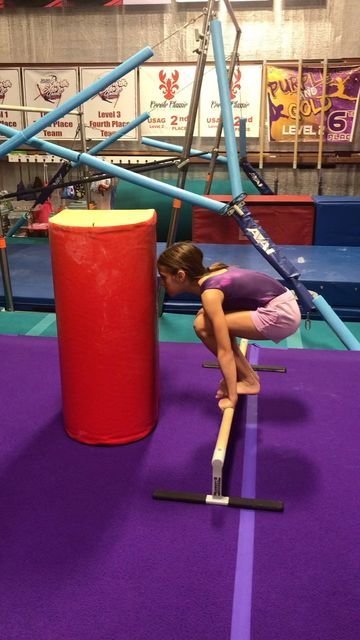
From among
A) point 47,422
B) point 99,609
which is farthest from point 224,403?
point 99,609

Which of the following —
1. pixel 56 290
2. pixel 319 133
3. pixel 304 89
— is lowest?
pixel 56 290

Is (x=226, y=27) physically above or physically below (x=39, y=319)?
above

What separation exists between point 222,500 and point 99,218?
40.3 inches

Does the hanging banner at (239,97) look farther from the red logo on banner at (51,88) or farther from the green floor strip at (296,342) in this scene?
the green floor strip at (296,342)

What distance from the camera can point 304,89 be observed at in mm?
6137

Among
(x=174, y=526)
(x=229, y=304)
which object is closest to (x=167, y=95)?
(x=229, y=304)

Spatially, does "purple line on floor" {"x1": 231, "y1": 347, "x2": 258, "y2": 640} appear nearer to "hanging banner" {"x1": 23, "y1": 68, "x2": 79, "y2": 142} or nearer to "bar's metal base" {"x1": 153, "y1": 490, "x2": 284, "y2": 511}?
"bar's metal base" {"x1": 153, "y1": 490, "x2": 284, "y2": 511}

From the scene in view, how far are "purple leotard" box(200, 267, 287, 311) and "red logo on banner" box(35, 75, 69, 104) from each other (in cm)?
550

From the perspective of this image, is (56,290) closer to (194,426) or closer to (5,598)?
(194,426)

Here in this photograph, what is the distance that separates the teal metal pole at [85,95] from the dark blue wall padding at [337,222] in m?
2.61

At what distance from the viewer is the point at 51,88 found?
6.67 meters

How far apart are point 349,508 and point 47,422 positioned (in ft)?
3.79

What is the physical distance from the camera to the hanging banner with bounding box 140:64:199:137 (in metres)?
6.37

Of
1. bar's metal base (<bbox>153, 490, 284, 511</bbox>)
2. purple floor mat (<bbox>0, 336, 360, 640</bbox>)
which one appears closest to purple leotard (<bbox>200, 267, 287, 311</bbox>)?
purple floor mat (<bbox>0, 336, 360, 640</bbox>)
